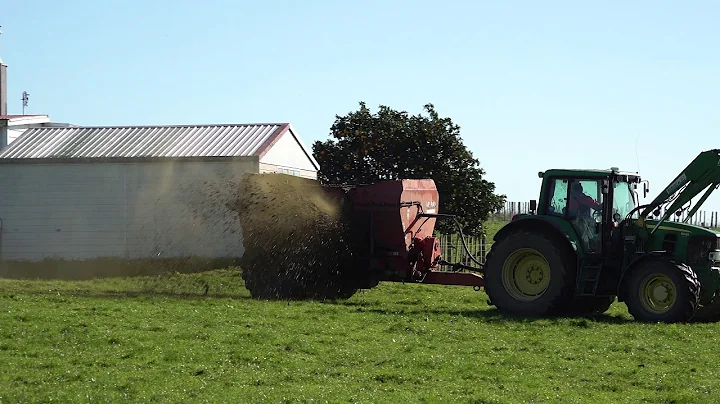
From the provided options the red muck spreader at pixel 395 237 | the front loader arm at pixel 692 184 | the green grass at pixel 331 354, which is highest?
the front loader arm at pixel 692 184

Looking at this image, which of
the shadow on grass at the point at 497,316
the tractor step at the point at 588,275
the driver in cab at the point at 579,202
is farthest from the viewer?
the driver in cab at the point at 579,202

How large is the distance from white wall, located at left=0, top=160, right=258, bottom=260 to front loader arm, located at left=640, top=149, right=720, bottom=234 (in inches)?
610

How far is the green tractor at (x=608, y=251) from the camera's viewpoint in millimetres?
16969

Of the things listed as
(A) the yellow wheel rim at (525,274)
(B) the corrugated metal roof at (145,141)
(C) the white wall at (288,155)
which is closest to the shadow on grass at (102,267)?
(B) the corrugated metal roof at (145,141)

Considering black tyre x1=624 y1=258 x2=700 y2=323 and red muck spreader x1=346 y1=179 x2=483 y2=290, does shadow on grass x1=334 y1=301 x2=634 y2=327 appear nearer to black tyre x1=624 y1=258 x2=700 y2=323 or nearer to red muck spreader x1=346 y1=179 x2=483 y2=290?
black tyre x1=624 y1=258 x2=700 y2=323

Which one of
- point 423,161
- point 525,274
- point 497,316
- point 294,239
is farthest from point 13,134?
point 497,316

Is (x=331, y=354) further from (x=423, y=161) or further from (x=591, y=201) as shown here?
(x=423, y=161)

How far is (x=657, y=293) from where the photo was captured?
1705 cm

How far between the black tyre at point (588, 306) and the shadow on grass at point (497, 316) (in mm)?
251

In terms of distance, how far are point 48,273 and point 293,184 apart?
1221 centimetres

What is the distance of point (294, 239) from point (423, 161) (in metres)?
11.7

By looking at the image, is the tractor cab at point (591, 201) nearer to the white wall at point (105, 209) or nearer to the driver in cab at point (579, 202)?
the driver in cab at point (579, 202)

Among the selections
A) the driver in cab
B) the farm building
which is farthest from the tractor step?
the farm building

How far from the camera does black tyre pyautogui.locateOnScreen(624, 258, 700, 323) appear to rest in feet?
54.0
